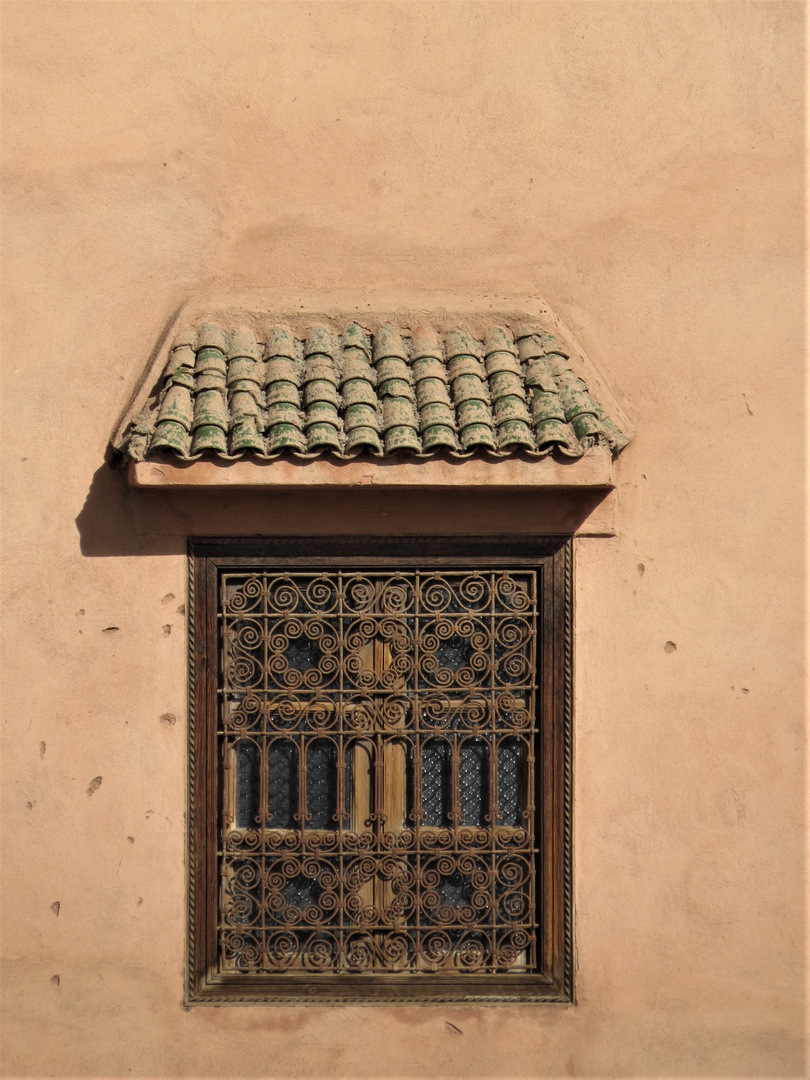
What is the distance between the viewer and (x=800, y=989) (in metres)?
3.62

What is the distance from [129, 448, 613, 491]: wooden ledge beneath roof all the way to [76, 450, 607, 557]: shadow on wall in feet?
0.70

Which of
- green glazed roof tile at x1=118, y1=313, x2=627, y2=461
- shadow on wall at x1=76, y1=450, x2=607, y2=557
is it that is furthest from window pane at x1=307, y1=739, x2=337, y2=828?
green glazed roof tile at x1=118, y1=313, x2=627, y2=461

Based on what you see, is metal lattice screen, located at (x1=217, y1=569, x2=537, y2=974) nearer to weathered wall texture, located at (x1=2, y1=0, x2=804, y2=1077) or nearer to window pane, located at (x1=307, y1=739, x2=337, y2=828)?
window pane, located at (x1=307, y1=739, x2=337, y2=828)

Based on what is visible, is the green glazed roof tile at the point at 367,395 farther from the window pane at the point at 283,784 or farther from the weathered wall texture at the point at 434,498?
the window pane at the point at 283,784

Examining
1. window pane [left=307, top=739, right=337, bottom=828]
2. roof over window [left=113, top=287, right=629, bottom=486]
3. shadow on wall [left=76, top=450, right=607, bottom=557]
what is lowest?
window pane [left=307, top=739, right=337, bottom=828]

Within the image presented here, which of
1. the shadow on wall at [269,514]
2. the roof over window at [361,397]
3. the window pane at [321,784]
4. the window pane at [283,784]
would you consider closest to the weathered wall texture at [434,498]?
the shadow on wall at [269,514]

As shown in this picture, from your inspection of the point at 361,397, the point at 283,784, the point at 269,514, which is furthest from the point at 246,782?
the point at 361,397

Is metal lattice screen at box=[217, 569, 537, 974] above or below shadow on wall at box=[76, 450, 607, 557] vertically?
below

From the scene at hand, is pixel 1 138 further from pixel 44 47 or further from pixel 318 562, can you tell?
pixel 318 562

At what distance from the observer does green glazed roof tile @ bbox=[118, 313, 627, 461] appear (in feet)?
11.0

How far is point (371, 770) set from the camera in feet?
11.9

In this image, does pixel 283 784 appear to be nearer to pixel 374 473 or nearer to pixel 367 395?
pixel 374 473

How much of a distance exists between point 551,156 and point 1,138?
2054 millimetres

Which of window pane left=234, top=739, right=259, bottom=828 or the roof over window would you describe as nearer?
the roof over window
